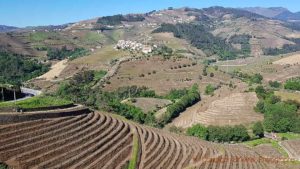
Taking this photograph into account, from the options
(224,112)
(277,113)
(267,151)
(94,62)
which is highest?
(94,62)

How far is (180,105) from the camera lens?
10738cm

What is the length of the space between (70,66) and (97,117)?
107m

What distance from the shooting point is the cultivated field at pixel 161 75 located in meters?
136

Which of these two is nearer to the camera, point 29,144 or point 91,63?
point 29,144

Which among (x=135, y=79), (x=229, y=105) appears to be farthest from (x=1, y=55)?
(x=229, y=105)

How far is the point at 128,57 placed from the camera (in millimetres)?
165875

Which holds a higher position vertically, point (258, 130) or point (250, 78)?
point (250, 78)

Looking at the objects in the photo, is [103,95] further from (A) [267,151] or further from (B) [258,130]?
(A) [267,151]

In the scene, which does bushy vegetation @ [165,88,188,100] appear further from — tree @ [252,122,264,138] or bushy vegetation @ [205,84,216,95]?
tree @ [252,122,264,138]

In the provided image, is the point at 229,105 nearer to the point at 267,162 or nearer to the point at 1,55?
the point at 267,162

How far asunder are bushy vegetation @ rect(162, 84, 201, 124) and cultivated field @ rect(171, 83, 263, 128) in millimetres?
1121

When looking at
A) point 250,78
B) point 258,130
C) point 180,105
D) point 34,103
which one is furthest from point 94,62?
point 34,103

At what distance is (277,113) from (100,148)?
2018 inches

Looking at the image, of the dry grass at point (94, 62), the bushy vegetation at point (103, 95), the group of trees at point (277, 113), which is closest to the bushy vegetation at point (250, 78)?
the bushy vegetation at point (103, 95)
